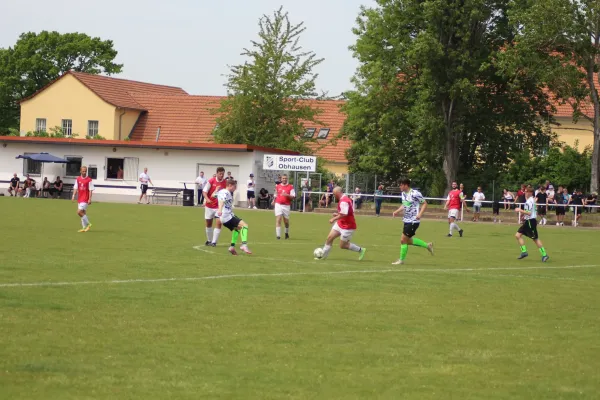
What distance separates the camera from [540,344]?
10.9 m

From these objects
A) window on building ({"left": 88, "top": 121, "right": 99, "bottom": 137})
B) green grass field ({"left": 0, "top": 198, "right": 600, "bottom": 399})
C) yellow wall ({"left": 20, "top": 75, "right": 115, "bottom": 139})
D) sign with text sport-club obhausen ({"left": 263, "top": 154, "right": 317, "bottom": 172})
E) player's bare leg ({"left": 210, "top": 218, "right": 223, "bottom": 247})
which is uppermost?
yellow wall ({"left": 20, "top": 75, "right": 115, "bottom": 139})

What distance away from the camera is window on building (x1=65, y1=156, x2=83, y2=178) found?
2477 inches

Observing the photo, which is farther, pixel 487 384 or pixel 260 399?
pixel 487 384

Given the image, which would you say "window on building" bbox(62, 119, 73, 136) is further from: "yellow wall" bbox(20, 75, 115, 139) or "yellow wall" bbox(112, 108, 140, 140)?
"yellow wall" bbox(112, 108, 140, 140)

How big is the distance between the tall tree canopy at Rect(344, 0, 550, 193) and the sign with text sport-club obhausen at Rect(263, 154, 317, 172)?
657 cm

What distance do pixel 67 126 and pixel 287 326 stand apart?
72.9 m

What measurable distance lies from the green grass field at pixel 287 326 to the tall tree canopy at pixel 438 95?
34.3 metres

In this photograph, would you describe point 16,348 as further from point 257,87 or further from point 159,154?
point 257,87

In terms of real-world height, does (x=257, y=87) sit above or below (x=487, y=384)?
above

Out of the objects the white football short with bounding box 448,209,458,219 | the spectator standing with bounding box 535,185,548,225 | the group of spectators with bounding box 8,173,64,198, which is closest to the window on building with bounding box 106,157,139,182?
the group of spectators with bounding box 8,173,64,198

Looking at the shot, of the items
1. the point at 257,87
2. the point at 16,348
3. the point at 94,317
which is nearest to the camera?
the point at 16,348

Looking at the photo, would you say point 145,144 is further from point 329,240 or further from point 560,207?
point 329,240

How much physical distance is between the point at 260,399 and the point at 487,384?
2070 mm

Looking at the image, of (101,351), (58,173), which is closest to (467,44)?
(58,173)
